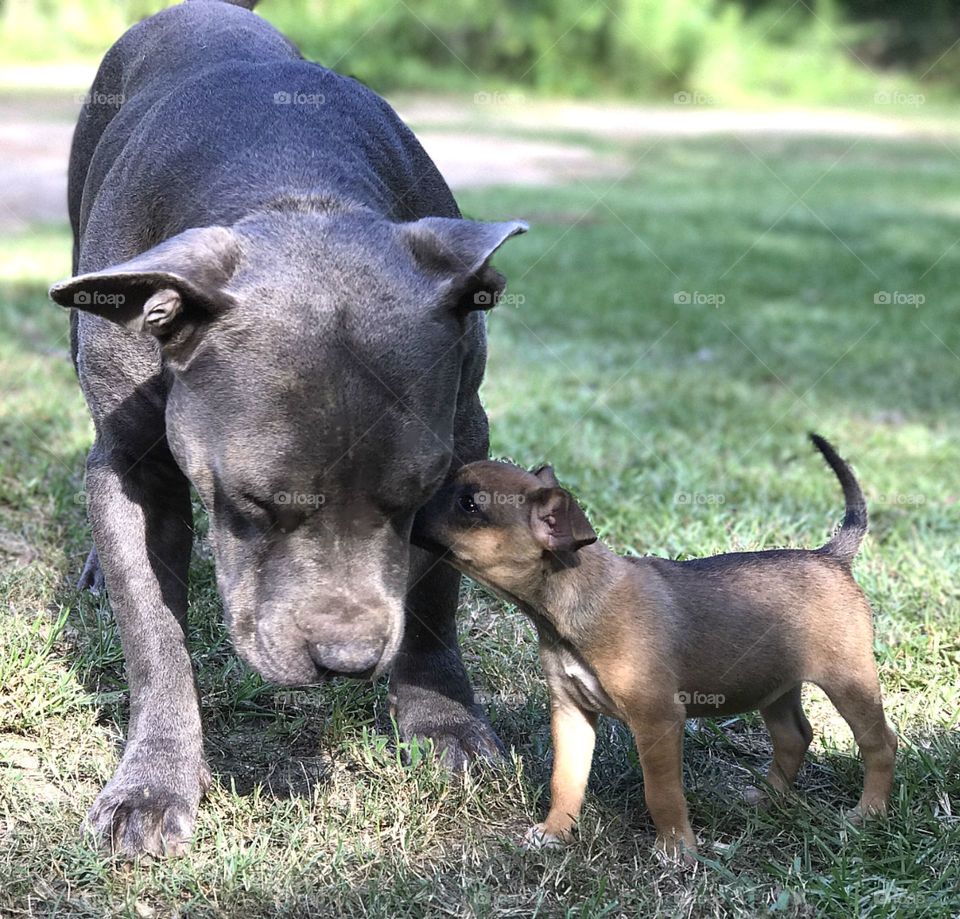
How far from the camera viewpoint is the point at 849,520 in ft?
11.8

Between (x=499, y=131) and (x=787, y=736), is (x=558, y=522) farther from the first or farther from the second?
(x=499, y=131)

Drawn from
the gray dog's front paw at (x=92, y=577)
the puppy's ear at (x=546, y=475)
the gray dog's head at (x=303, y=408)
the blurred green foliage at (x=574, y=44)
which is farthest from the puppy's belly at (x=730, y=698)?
the blurred green foliage at (x=574, y=44)

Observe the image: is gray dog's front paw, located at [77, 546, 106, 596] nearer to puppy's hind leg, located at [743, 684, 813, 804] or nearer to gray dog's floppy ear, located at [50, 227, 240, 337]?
gray dog's floppy ear, located at [50, 227, 240, 337]

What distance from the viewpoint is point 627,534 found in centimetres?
507

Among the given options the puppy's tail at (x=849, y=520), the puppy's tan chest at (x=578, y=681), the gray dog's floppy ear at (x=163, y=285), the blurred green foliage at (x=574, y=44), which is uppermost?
the gray dog's floppy ear at (x=163, y=285)

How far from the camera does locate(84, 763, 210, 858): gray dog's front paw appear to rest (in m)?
3.16

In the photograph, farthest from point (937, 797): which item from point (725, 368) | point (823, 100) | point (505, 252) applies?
point (823, 100)

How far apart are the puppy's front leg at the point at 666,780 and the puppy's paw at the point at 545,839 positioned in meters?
0.23

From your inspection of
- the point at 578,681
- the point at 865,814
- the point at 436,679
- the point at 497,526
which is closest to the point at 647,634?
the point at 578,681

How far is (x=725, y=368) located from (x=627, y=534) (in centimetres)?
344

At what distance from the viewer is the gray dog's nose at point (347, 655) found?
9.62 feet

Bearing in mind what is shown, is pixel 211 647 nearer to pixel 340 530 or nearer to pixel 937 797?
pixel 340 530

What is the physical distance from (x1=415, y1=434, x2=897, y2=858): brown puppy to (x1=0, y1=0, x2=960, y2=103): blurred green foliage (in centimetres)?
2126

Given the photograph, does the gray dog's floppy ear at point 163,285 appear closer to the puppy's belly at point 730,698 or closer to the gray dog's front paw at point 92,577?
the puppy's belly at point 730,698
